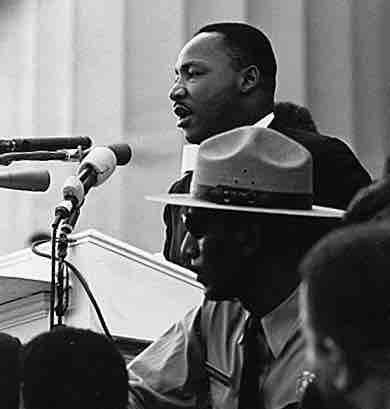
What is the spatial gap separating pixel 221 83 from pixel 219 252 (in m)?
1.20

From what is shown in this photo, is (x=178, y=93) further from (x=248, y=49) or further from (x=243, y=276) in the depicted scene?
(x=243, y=276)

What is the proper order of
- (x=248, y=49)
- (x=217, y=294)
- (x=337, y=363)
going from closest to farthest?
(x=337, y=363)
(x=217, y=294)
(x=248, y=49)

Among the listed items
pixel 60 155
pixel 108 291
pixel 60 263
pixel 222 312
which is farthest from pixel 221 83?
pixel 222 312

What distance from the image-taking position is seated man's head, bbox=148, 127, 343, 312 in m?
2.22

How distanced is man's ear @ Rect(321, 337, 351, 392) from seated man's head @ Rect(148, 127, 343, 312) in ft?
3.40

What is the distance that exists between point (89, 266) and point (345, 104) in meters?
1.96

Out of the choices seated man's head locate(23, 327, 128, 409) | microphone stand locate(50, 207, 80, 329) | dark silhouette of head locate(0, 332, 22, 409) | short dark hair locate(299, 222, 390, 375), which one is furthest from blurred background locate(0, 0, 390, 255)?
short dark hair locate(299, 222, 390, 375)

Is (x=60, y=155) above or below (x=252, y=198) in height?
below

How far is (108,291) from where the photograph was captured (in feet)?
10.9

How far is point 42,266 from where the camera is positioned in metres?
3.39

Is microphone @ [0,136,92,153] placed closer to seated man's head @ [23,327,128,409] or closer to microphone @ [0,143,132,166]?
microphone @ [0,143,132,166]

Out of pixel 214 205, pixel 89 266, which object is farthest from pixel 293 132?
pixel 214 205

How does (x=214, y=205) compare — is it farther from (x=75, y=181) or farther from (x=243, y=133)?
(x=75, y=181)

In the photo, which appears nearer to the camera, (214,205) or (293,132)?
(214,205)
